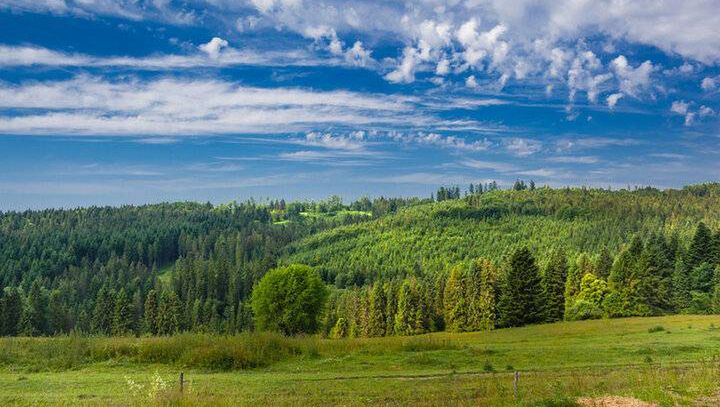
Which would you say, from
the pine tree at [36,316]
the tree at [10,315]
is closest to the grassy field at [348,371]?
the tree at [10,315]

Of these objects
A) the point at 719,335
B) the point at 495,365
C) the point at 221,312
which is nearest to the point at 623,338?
the point at 719,335

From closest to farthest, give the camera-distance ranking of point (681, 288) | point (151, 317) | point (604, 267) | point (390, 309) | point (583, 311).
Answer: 1. point (583, 311)
2. point (681, 288)
3. point (604, 267)
4. point (390, 309)
5. point (151, 317)

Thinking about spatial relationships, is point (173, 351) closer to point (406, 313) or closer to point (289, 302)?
point (289, 302)

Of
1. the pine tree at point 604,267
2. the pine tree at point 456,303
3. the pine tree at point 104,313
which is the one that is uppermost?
the pine tree at point 604,267

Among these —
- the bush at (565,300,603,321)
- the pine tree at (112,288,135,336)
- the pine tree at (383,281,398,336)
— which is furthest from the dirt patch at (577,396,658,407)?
the pine tree at (112,288,135,336)

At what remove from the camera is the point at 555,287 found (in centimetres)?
9512

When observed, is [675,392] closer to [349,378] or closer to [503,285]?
[349,378]

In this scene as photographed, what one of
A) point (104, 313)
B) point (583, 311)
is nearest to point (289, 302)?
point (583, 311)

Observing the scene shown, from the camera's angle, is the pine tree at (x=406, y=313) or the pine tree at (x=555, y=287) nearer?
the pine tree at (x=555, y=287)

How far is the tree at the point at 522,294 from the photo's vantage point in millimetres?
86750

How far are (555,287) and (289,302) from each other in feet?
161

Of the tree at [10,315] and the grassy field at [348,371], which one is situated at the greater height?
the grassy field at [348,371]

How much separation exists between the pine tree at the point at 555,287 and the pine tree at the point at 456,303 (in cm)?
1554

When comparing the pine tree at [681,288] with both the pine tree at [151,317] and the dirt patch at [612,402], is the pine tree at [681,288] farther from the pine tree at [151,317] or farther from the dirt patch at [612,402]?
the pine tree at [151,317]
